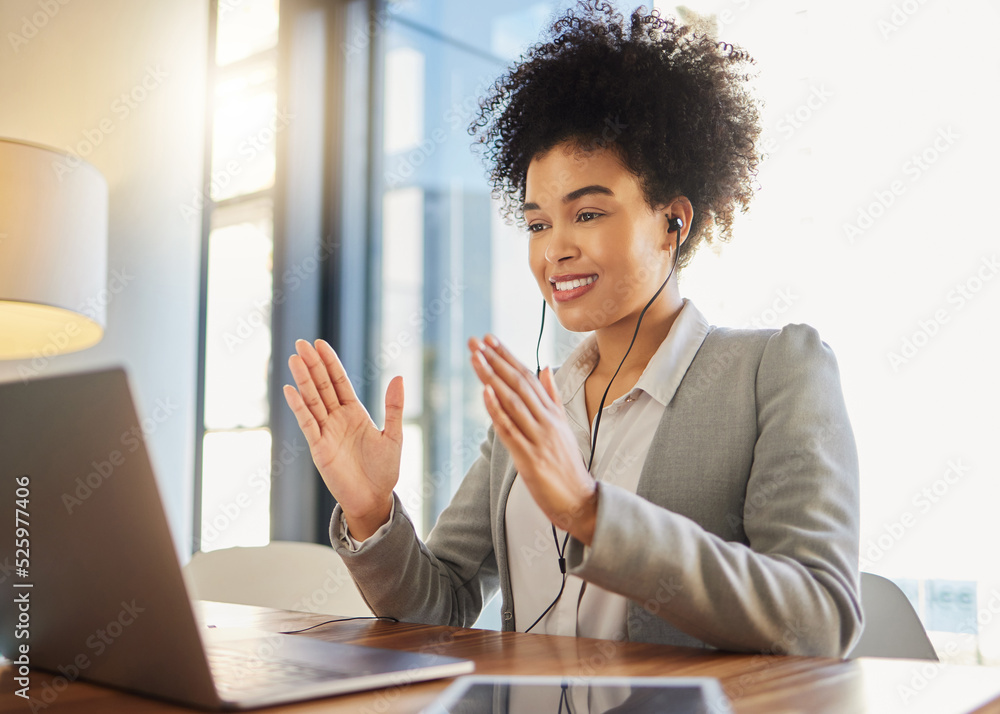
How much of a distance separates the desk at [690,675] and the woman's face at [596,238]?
22.3 inches

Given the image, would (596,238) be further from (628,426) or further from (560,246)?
(628,426)

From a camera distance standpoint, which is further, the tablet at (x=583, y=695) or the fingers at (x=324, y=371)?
the fingers at (x=324, y=371)

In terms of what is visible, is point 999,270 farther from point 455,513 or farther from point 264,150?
point 264,150

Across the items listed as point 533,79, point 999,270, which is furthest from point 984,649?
point 533,79

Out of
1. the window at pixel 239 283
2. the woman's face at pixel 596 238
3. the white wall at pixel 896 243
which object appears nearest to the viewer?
the woman's face at pixel 596 238

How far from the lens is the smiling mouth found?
127cm

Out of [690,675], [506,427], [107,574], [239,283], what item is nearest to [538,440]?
[506,427]

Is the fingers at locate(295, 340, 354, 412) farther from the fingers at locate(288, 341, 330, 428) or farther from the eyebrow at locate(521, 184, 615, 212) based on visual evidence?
the eyebrow at locate(521, 184, 615, 212)

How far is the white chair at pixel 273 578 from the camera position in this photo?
1.68m

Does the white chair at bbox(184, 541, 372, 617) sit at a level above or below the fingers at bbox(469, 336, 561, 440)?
below

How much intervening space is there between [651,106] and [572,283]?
14.0 inches

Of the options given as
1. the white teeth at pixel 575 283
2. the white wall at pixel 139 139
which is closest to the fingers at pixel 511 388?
the white teeth at pixel 575 283

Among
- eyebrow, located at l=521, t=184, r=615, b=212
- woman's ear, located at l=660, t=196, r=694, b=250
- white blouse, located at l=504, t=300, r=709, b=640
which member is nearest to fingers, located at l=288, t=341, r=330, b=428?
white blouse, located at l=504, t=300, r=709, b=640

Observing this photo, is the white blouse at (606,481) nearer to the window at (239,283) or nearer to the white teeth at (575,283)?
the white teeth at (575,283)
